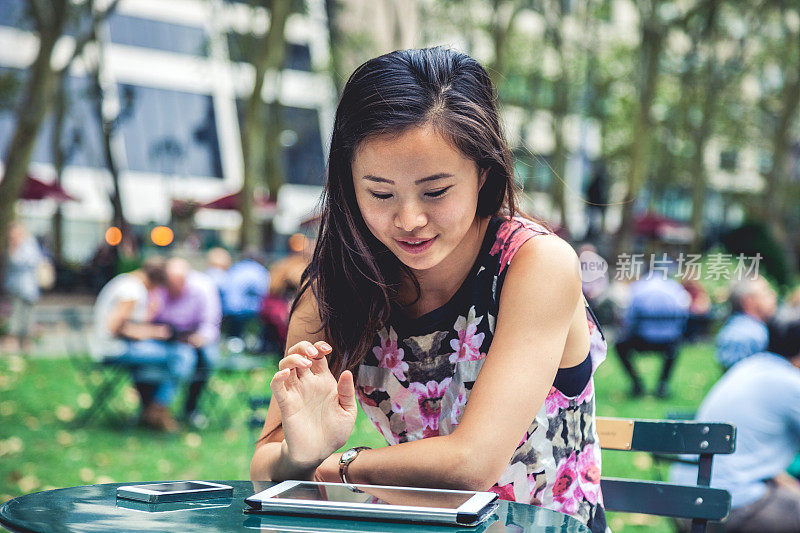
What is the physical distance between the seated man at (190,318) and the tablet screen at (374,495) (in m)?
6.53

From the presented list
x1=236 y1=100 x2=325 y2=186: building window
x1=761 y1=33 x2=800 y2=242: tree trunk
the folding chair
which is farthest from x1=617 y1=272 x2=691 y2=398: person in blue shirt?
x1=236 y1=100 x2=325 y2=186: building window

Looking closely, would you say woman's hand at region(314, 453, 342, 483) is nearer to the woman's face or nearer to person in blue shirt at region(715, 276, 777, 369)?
the woman's face

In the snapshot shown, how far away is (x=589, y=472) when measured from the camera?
6.51 feet

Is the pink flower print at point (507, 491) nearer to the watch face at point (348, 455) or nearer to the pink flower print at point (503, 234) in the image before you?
the watch face at point (348, 455)

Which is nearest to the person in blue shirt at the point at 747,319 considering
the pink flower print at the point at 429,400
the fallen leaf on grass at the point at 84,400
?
the pink flower print at the point at 429,400

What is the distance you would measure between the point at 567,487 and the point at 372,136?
856mm

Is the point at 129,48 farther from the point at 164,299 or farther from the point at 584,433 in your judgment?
the point at 584,433

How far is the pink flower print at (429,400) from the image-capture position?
6.44ft

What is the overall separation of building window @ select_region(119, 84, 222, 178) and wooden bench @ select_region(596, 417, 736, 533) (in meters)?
32.0

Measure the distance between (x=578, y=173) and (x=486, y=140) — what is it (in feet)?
105

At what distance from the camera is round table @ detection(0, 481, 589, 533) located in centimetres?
130

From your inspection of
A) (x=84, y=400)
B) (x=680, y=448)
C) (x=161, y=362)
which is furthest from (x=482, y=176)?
(x=84, y=400)

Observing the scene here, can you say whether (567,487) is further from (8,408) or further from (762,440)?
(8,408)

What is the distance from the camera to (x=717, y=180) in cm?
2502
